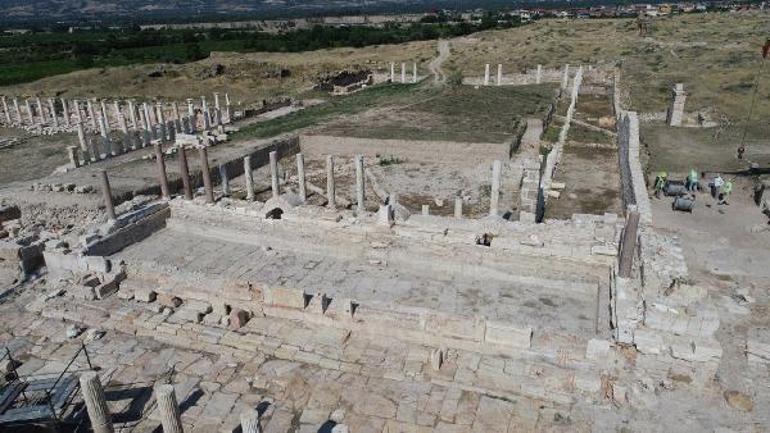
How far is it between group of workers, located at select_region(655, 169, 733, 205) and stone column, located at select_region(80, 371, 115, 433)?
711 inches

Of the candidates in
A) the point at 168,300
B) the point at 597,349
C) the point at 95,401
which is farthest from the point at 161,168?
the point at 597,349

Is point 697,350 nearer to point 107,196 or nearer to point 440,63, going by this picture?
point 107,196

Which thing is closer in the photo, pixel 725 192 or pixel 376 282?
pixel 376 282

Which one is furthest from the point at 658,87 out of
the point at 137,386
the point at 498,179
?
the point at 137,386

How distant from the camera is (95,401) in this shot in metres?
7.90

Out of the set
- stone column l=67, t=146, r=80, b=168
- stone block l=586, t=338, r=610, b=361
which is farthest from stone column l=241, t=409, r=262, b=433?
stone column l=67, t=146, r=80, b=168

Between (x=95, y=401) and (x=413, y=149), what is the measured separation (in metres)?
18.9

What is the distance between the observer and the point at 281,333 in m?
11.0

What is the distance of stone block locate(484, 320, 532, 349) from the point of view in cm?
991

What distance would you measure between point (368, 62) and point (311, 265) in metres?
41.4

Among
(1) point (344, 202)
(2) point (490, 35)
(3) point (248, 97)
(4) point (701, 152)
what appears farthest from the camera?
(2) point (490, 35)

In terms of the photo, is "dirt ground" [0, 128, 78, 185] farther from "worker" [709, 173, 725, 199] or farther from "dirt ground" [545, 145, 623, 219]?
"worker" [709, 173, 725, 199]

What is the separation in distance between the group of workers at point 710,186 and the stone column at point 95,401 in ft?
59.2

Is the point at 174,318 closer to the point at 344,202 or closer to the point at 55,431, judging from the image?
the point at 55,431
